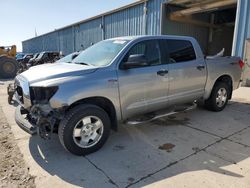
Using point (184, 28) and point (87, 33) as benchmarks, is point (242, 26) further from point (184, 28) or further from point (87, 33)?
point (87, 33)

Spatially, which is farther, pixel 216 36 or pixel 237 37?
pixel 216 36

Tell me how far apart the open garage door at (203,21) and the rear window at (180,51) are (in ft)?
24.1

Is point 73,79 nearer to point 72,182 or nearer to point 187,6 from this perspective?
point 72,182

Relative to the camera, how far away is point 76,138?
350 centimetres

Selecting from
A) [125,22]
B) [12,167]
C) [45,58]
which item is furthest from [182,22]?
[12,167]

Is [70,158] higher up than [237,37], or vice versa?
[237,37]

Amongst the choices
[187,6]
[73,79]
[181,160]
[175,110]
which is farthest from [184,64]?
[187,6]

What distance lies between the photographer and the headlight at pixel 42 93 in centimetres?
322

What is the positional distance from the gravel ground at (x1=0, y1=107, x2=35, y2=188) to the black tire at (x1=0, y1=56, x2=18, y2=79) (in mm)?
12203

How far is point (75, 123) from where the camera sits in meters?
3.36

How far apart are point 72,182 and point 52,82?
4.56ft

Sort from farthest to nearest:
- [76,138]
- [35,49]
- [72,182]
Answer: [35,49], [76,138], [72,182]

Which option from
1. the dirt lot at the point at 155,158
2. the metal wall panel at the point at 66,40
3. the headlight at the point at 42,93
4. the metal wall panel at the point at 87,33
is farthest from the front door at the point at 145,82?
the metal wall panel at the point at 66,40

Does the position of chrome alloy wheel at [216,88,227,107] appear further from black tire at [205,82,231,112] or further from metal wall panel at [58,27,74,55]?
metal wall panel at [58,27,74,55]
